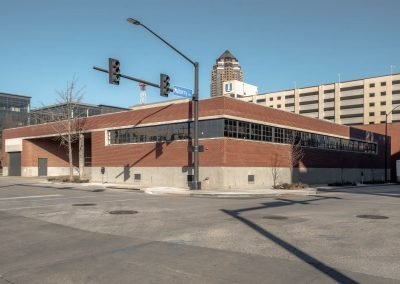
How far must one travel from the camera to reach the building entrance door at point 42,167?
2248 inches

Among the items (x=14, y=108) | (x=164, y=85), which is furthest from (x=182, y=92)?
(x=14, y=108)

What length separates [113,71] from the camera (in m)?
21.8

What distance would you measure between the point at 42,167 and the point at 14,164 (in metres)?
5.04

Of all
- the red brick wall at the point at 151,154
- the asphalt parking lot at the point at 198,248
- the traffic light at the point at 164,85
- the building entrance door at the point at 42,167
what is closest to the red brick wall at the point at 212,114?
the red brick wall at the point at 151,154

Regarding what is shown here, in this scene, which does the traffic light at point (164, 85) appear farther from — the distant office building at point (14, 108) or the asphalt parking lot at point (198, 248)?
the distant office building at point (14, 108)

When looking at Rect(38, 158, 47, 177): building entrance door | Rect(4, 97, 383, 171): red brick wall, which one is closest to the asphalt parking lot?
Rect(4, 97, 383, 171): red brick wall

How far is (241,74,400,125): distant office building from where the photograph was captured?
12312 cm

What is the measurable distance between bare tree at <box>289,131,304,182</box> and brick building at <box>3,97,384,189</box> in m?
0.21

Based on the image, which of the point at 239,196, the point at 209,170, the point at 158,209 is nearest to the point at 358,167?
the point at 209,170

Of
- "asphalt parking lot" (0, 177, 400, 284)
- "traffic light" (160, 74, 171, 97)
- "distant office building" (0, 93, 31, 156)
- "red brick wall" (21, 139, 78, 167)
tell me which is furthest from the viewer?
"distant office building" (0, 93, 31, 156)

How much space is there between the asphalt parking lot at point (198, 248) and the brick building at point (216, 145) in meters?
18.3

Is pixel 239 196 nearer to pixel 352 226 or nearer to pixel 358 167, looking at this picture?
pixel 352 226

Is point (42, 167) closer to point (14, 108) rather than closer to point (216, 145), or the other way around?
point (216, 145)

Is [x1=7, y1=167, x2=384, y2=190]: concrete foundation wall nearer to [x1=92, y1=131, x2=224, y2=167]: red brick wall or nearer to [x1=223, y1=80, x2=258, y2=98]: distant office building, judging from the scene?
[x1=92, y1=131, x2=224, y2=167]: red brick wall
